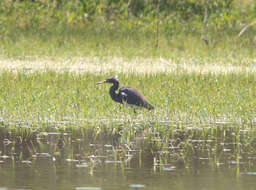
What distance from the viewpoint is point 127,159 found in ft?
31.7

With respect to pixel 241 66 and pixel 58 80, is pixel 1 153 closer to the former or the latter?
pixel 58 80

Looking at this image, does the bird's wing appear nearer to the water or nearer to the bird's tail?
the bird's tail

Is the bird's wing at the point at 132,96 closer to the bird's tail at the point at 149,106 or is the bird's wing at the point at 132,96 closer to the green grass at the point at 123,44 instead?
the bird's tail at the point at 149,106

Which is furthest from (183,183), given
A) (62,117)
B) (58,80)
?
(58,80)

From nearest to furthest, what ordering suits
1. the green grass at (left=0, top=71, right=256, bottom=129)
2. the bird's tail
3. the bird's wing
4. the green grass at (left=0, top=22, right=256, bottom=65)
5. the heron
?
the green grass at (left=0, top=71, right=256, bottom=129)
the bird's tail
the heron
the bird's wing
the green grass at (left=0, top=22, right=256, bottom=65)

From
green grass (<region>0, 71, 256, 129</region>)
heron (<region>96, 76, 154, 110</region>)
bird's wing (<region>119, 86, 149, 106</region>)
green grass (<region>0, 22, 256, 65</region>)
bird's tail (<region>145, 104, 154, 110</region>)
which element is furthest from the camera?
green grass (<region>0, 22, 256, 65</region>)

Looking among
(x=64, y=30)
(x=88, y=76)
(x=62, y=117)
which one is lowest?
(x=62, y=117)

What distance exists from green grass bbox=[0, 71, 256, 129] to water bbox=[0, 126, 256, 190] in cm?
119

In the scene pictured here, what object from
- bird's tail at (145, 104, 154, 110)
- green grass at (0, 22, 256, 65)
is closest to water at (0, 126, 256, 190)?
bird's tail at (145, 104, 154, 110)

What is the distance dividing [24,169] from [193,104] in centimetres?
627

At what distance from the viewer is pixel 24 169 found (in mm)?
8922

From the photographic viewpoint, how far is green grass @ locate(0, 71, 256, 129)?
13172 mm

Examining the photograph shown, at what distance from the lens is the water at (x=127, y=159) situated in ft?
27.1

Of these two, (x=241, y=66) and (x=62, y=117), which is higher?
(x=241, y=66)
